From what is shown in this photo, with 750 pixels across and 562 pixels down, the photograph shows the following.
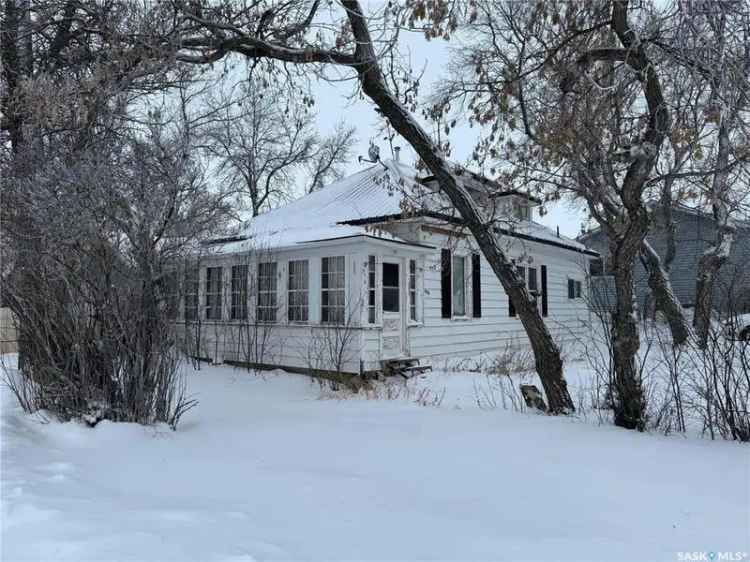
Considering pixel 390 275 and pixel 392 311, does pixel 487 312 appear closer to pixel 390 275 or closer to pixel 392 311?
pixel 392 311

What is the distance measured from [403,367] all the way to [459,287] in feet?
10.5

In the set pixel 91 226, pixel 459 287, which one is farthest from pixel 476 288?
pixel 91 226

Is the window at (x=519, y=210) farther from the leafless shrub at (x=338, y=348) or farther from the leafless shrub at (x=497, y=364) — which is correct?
the leafless shrub at (x=338, y=348)

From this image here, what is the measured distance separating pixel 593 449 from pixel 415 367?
20.2 feet

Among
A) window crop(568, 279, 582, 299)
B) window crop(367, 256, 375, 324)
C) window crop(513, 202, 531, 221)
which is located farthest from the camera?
window crop(568, 279, 582, 299)

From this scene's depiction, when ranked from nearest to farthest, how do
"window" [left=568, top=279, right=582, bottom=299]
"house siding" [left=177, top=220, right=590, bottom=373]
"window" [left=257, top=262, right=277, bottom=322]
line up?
"house siding" [left=177, top=220, right=590, bottom=373] < "window" [left=257, top=262, right=277, bottom=322] < "window" [left=568, top=279, right=582, bottom=299]

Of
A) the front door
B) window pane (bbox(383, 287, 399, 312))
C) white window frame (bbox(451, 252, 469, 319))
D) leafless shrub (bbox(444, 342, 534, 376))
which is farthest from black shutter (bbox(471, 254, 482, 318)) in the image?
window pane (bbox(383, 287, 399, 312))

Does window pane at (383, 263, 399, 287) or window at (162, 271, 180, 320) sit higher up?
window pane at (383, 263, 399, 287)

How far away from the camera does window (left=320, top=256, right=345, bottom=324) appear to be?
33.3 feet

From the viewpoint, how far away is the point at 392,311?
1069cm

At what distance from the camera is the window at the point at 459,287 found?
12.6 meters

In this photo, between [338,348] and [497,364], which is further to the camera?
[497,364]

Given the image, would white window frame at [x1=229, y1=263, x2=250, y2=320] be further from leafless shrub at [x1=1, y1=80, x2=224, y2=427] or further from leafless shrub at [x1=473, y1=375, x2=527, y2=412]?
leafless shrub at [x1=473, y1=375, x2=527, y2=412]

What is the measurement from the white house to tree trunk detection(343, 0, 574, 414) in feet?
4.04
